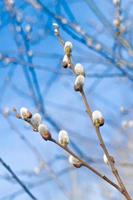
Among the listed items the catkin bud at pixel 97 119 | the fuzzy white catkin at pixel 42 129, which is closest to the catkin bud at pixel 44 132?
the fuzzy white catkin at pixel 42 129

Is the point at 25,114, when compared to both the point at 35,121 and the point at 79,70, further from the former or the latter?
the point at 79,70

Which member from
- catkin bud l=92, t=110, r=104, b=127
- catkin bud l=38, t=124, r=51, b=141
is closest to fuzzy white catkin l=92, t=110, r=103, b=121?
catkin bud l=92, t=110, r=104, b=127

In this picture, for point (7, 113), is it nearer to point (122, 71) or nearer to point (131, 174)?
point (122, 71)

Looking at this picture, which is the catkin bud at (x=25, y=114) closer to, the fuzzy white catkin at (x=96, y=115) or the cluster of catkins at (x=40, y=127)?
the cluster of catkins at (x=40, y=127)

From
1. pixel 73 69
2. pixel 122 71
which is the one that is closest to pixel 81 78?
pixel 73 69

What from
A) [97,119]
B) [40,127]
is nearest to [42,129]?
[40,127]

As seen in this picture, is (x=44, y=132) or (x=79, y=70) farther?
(x=79, y=70)

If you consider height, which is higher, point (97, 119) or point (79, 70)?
point (79, 70)

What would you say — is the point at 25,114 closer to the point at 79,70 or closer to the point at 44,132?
the point at 44,132
